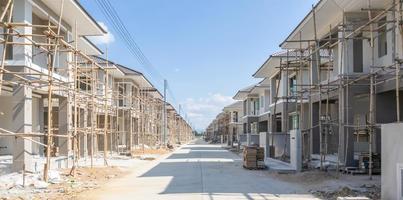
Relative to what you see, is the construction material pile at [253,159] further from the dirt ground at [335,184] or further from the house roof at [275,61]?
the house roof at [275,61]

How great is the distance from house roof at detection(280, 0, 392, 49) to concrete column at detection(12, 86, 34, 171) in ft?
35.7

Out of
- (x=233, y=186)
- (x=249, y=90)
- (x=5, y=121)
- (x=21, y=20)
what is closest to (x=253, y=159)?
(x=233, y=186)

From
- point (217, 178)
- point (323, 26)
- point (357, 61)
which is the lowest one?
point (217, 178)

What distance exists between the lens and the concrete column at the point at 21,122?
16.5m

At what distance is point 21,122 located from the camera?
1669 cm

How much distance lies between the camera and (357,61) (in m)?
20.1

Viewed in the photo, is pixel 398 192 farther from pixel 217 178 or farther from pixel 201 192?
pixel 217 178

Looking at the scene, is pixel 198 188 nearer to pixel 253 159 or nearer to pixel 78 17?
pixel 253 159

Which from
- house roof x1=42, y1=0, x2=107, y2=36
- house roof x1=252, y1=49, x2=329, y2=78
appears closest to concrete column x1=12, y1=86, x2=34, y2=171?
house roof x1=42, y1=0, x2=107, y2=36

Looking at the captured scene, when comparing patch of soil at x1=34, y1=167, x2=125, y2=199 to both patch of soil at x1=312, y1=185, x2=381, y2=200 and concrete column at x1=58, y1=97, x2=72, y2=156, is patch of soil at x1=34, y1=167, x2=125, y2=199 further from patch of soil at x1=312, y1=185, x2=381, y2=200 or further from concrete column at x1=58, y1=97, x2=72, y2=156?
patch of soil at x1=312, y1=185, x2=381, y2=200

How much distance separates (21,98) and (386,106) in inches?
508

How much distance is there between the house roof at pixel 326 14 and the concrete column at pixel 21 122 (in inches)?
429

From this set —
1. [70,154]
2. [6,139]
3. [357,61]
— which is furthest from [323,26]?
[6,139]

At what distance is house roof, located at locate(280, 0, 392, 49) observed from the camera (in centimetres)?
1866
